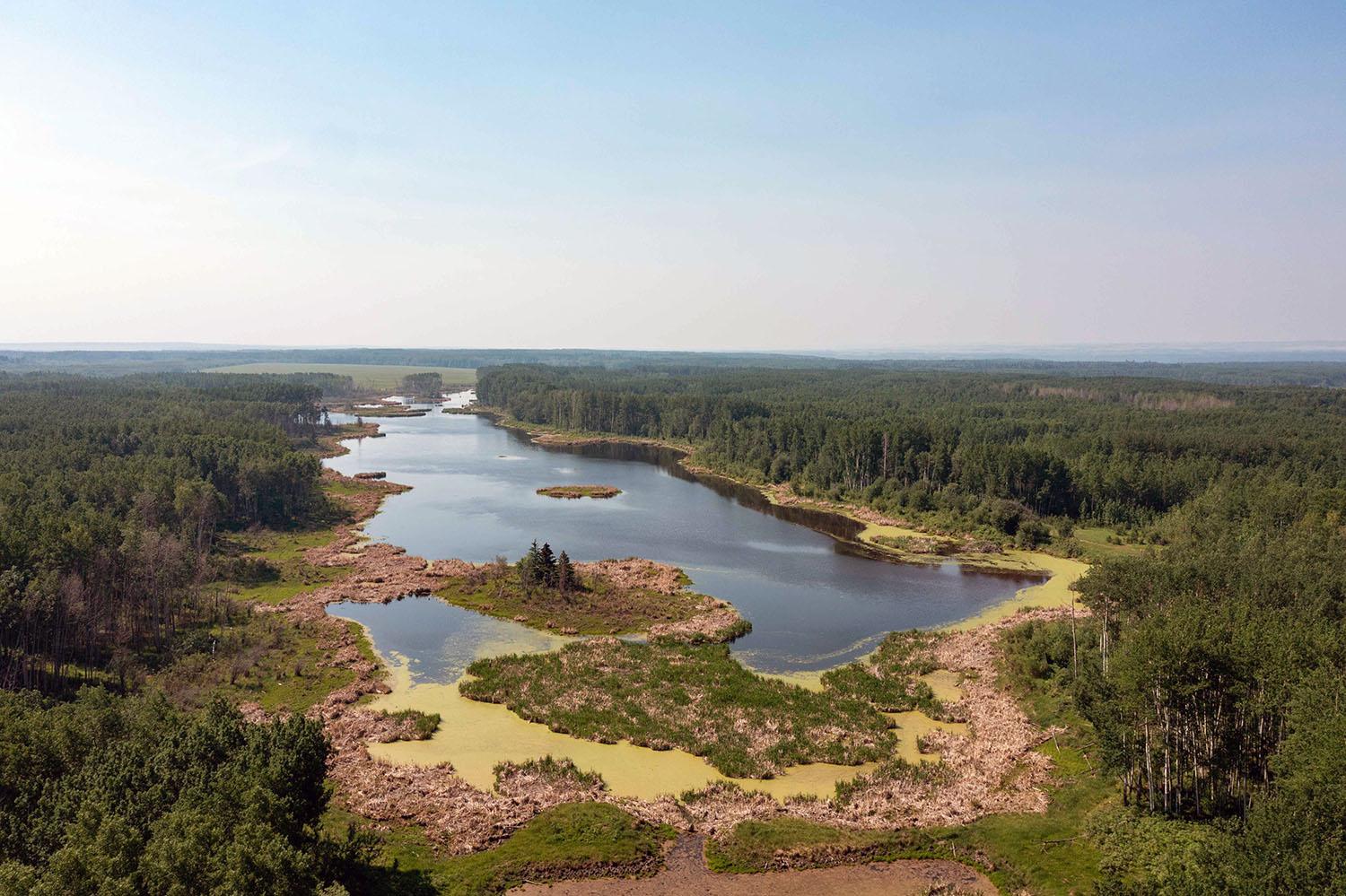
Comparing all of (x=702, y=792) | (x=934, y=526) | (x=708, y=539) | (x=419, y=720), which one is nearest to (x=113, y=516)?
(x=419, y=720)

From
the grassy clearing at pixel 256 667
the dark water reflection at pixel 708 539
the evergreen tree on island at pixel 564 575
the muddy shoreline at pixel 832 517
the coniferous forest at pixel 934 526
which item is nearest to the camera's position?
the coniferous forest at pixel 934 526

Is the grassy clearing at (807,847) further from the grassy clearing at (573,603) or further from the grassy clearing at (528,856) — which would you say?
the grassy clearing at (573,603)

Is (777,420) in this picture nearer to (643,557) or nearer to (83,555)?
(643,557)

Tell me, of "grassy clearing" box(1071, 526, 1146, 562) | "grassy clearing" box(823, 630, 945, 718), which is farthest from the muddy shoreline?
"grassy clearing" box(823, 630, 945, 718)

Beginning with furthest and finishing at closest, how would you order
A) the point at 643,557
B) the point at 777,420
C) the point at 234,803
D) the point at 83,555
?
the point at 777,420, the point at 643,557, the point at 83,555, the point at 234,803

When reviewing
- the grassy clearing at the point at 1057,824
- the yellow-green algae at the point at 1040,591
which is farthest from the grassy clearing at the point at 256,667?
the yellow-green algae at the point at 1040,591

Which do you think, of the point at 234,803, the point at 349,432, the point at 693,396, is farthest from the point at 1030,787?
the point at 349,432

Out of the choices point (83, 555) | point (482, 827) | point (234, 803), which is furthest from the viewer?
point (83, 555)
